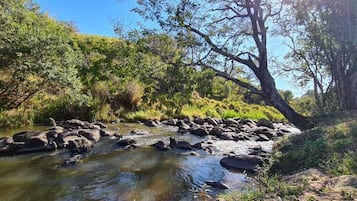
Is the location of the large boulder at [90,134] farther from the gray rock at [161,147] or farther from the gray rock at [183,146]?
the gray rock at [183,146]

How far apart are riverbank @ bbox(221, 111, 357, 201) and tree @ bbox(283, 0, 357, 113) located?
367cm

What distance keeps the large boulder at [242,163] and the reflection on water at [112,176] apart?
0.30 meters

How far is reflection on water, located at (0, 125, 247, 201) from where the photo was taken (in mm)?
5758

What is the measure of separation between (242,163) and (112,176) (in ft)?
11.2

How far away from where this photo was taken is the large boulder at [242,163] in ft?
25.6

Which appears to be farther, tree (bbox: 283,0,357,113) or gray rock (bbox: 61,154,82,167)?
tree (bbox: 283,0,357,113)

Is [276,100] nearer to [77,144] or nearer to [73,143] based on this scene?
[77,144]

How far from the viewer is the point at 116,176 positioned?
700 cm

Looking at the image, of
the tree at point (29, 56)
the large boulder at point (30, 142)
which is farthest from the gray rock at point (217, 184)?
the tree at point (29, 56)

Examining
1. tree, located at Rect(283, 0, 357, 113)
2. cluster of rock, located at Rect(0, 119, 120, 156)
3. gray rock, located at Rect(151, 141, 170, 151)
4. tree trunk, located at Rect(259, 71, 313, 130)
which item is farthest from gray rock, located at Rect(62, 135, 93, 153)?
tree, located at Rect(283, 0, 357, 113)

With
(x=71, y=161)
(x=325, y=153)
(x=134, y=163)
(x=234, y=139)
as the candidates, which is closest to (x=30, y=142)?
(x=71, y=161)

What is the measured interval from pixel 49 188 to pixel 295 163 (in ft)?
16.7

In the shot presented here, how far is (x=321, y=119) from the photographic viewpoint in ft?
34.3

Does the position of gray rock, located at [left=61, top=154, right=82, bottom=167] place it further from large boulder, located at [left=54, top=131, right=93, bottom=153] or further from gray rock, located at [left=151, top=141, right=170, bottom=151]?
gray rock, located at [left=151, top=141, right=170, bottom=151]
